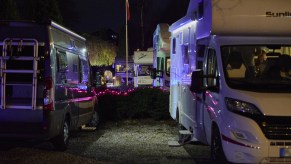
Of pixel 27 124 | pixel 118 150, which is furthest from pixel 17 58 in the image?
pixel 118 150

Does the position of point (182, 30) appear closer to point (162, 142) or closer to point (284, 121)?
point (162, 142)

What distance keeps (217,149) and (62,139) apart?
3691mm

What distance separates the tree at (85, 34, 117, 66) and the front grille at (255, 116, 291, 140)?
158 feet

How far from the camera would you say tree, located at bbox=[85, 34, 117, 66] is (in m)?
56.1

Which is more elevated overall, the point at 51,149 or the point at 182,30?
the point at 182,30

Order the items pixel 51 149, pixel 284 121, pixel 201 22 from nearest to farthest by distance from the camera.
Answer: pixel 284 121, pixel 201 22, pixel 51 149

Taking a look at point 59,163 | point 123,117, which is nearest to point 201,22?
point 59,163

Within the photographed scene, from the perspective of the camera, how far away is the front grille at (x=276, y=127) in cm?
771

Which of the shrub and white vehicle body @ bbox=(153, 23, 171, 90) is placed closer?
the shrub

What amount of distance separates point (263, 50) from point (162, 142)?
14.8 ft

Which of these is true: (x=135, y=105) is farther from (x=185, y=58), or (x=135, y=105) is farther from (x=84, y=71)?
(x=185, y=58)

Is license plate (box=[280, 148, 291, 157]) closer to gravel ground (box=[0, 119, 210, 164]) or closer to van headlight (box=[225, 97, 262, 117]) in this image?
van headlight (box=[225, 97, 262, 117])

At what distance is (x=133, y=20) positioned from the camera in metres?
59.4

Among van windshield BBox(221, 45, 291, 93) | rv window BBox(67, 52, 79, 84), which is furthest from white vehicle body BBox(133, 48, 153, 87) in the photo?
van windshield BBox(221, 45, 291, 93)
